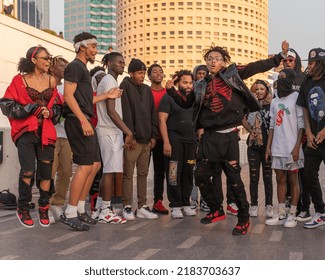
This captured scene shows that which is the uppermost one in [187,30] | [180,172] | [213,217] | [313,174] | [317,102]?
[187,30]

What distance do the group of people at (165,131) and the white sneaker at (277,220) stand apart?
13 mm

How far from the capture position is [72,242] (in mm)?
4938

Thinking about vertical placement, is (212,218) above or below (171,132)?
below

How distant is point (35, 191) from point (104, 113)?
3.68m

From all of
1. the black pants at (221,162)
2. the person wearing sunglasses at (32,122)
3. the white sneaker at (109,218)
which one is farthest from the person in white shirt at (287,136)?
the person wearing sunglasses at (32,122)

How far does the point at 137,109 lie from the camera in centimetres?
658

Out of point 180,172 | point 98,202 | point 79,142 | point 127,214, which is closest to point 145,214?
point 127,214

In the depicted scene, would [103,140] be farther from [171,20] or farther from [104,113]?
[171,20]

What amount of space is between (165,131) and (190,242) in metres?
2.13

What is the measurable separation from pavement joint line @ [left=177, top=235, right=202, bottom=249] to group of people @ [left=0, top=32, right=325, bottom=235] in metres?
0.44

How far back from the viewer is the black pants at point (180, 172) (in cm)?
675

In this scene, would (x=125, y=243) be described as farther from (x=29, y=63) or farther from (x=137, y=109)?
(x=29, y=63)

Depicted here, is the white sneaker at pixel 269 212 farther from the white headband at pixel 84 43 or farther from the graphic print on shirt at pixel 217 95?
the white headband at pixel 84 43
